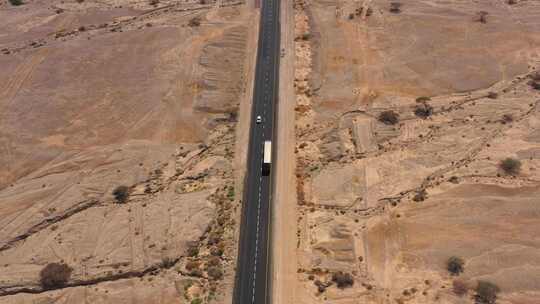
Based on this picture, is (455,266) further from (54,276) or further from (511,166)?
(54,276)

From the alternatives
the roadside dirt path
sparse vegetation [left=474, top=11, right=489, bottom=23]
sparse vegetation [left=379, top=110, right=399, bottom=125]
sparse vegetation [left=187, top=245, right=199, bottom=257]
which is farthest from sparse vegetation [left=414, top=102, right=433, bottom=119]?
sparse vegetation [left=187, top=245, right=199, bottom=257]

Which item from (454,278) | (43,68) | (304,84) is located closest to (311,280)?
(454,278)

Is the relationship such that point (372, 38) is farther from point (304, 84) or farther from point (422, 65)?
point (304, 84)

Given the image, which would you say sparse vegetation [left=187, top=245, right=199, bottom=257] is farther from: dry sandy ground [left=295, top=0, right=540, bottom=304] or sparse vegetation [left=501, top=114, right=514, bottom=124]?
sparse vegetation [left=501, top=114, right=514, bottom=124]

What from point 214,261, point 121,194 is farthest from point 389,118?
point 121,194

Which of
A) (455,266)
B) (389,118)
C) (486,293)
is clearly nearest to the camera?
(486,293)
